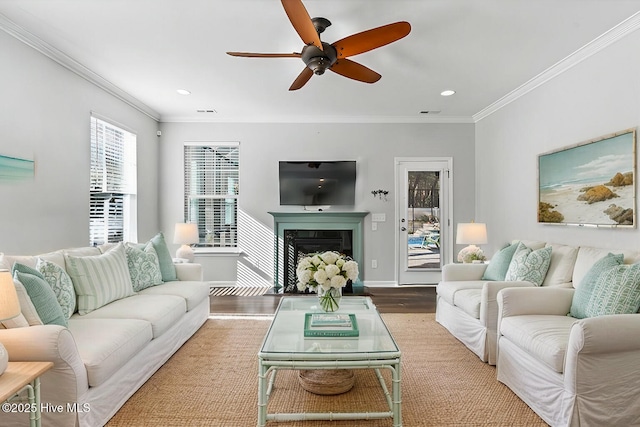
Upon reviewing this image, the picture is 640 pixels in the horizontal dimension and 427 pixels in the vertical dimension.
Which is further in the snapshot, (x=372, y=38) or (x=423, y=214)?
(x=423, y=214)

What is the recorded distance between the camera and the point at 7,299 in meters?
1.65

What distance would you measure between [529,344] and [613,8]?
238cm

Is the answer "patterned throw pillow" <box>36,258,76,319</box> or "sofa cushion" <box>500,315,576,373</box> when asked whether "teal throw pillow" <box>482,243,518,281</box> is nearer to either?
"sofa cushion" <box>500,315,576,373</box>

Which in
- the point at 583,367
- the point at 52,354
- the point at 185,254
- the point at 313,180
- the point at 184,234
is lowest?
the point at 583,367

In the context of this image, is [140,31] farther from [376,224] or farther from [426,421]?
[376,224]

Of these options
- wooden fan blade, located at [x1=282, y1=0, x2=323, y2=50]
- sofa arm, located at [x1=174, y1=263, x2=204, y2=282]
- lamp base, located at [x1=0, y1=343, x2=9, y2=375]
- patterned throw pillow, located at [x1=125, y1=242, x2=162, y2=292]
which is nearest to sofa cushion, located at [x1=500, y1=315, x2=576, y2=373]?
wooden fan blade, located at [x1=282, y1=0, x2=323, y2=50]

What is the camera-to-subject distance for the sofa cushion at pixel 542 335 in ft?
6.62

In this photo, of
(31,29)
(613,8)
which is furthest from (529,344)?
(31,29)

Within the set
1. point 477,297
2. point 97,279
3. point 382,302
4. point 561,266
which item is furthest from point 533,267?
point 97,279

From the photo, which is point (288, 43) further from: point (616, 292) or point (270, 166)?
point (616, 292)

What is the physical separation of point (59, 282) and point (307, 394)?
1786mm

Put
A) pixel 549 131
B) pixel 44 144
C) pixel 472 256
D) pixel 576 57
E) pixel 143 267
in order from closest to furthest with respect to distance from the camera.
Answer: pixel 44 144, pixel 576 57, pixel 143 267, pixel 549 131, pixel 472 256

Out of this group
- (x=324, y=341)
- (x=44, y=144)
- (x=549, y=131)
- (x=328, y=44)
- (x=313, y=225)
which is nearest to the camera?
(x=324, y=341)

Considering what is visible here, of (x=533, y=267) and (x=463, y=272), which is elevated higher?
(x=533, y=267)
